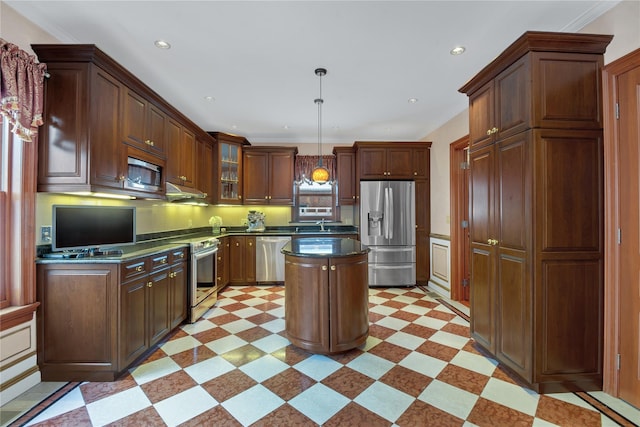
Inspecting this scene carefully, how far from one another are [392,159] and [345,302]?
10.2ft

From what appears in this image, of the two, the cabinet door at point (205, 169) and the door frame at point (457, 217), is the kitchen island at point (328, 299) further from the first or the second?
the cabinet door at point (205, 169)

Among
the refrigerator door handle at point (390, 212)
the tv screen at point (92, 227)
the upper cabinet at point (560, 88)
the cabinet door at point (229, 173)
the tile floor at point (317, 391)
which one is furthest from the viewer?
the cabinet door at point (229, 173)

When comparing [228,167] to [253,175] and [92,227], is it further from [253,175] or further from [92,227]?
[92,227]

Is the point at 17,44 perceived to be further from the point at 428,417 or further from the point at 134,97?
the point at 428,417

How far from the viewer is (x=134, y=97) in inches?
100.0

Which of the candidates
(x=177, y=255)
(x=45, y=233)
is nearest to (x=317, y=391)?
(x=177, y=255)

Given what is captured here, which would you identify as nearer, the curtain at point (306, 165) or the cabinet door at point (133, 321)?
the cabinet door at point (133, 321)

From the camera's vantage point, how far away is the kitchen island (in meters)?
2.34

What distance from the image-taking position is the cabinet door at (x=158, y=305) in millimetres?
2426

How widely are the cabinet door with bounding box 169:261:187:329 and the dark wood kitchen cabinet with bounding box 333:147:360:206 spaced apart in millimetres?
2989

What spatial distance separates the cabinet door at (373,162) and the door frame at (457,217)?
1.11 meters

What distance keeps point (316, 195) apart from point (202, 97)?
257 centimetres

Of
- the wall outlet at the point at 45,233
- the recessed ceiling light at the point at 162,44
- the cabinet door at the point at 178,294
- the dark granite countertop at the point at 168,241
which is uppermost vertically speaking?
the recessed ceiling light at the point at 162,44

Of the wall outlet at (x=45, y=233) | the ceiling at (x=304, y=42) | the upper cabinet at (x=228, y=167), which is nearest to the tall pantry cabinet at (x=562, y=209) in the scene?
the ceiling at (x=304, y=42)
